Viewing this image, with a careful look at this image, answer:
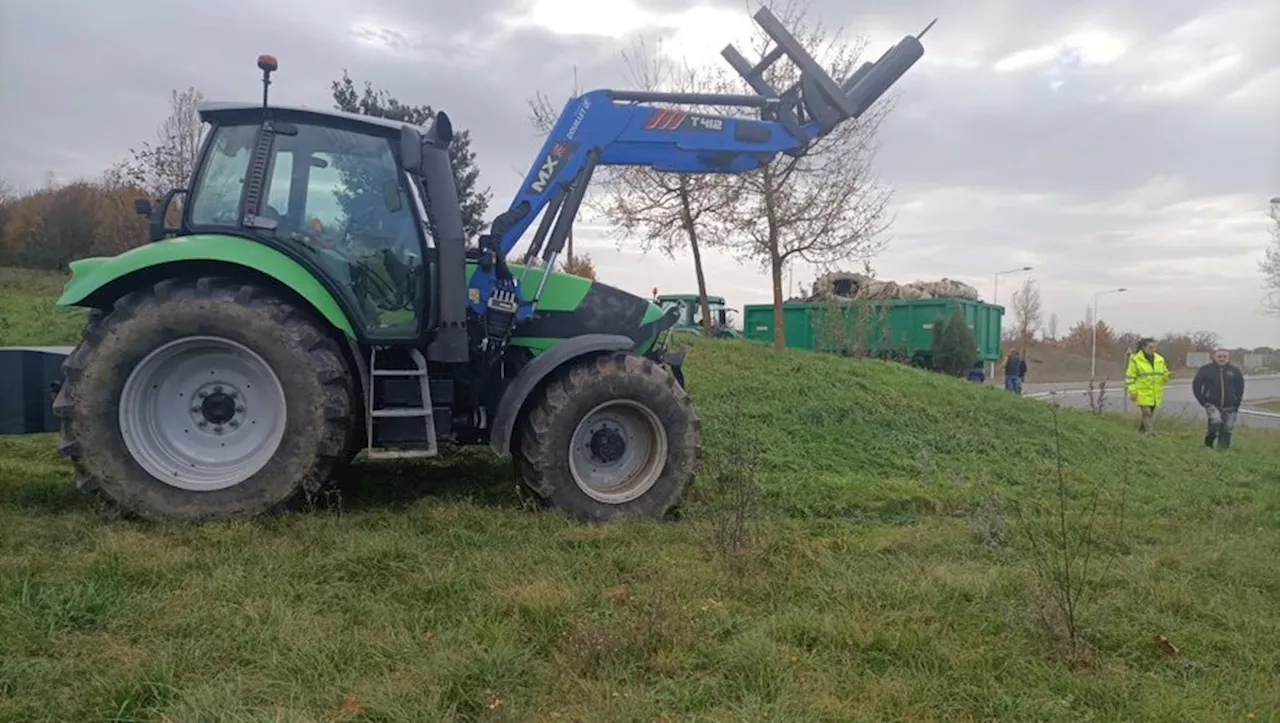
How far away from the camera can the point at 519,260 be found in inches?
257

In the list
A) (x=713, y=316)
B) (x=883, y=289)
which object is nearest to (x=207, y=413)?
(x=883, y=289)

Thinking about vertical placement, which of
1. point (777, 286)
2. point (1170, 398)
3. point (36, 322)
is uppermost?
point (777, 286)

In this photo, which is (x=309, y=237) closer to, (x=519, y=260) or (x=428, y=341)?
(x=428, y=341)

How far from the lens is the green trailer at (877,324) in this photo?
1964 centimetres

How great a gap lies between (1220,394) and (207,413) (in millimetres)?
13679

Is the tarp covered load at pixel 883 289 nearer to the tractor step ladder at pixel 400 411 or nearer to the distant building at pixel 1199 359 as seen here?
the distant building at pixel 1199 359

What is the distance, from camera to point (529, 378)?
18.7 ft

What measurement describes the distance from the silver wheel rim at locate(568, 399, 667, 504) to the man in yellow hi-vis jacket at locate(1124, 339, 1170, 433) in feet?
36.2

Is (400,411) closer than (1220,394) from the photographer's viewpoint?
Yes

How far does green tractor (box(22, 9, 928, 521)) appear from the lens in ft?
17.3

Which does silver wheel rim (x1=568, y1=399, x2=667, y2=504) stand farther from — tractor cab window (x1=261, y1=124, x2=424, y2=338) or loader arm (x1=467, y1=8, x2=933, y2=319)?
tractor cab window (x1=261, y1=124, x2=424, y2=338)

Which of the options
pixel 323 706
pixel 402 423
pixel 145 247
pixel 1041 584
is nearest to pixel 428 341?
pixel 402 423

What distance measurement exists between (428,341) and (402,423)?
1.89 feet

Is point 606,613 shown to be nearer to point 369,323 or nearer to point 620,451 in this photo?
point 620,451
